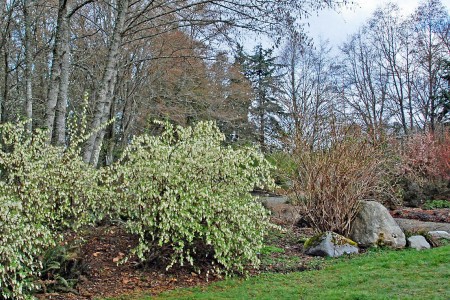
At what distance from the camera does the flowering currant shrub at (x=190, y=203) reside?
4934 mm

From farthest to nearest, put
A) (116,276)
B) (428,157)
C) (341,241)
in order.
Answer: (428,157) < (341,241) < (116,276)

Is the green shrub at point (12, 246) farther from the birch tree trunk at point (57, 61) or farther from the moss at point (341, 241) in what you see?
the moss at point (341, 241)

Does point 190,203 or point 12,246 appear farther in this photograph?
point 190,203

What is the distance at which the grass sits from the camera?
4047mm

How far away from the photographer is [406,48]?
76.2 ft

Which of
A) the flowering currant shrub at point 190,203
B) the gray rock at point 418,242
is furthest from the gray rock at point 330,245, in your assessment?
the flowering currant shrub at point 190,203

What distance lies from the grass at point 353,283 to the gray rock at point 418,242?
3.25ft

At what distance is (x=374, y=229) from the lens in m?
6.87

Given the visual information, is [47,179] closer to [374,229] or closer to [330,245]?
[330,245]

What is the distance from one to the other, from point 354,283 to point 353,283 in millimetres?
11

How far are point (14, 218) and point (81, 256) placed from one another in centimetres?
143

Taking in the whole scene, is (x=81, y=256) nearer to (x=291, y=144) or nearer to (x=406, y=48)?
(x=291, y=144)

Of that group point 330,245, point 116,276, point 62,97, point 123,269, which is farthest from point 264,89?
point 116,276

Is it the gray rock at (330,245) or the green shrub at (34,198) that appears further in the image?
the gray rock at (330,245)
